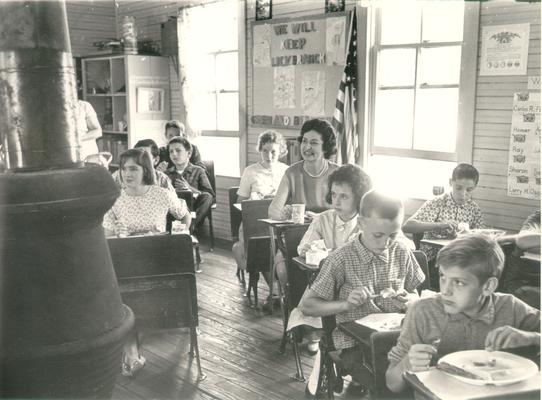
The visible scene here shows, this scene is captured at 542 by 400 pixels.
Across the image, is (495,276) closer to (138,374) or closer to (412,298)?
(412,298)

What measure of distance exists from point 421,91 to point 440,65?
27 centimetres

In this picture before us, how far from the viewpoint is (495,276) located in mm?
1906

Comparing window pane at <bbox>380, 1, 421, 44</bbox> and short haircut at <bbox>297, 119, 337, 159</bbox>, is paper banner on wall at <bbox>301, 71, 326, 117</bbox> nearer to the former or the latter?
window pane at <bbox>380, 1, 421, 44</bbox>

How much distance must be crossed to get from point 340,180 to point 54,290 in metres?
1.88

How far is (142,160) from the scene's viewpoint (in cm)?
438

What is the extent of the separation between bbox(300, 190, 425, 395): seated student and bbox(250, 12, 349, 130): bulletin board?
3.40m

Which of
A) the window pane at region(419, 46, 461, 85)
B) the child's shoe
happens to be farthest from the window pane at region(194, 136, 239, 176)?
the child's shoe

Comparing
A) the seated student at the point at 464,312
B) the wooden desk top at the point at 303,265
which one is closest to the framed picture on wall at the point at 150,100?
the wooden desk top at the point at 303,265

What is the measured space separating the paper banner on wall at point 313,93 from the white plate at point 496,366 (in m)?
4.52

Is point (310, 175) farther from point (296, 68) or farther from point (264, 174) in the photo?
point (296, 68)

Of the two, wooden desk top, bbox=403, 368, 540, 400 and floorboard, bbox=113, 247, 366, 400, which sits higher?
wooden desk top, bbox=403, 368, 540, 400

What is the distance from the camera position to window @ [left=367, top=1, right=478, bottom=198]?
491cm

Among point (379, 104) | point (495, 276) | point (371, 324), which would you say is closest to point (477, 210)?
point (379, 104)

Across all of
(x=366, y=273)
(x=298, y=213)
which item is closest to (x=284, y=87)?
(x=298, y=213)
